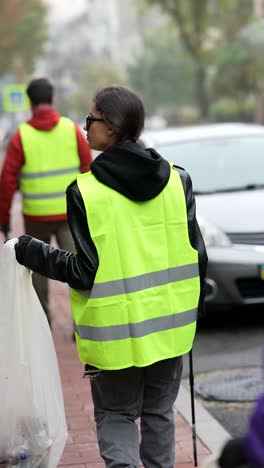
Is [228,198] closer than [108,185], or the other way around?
[108,185]

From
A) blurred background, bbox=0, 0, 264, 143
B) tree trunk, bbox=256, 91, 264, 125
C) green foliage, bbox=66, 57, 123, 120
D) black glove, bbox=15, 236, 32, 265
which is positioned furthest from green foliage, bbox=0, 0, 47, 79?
black glove, bbox=15, 236, 32, 265

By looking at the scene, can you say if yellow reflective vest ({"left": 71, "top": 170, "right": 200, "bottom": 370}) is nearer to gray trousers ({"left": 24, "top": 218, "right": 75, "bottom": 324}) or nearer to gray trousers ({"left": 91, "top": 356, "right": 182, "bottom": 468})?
gray trousers ({"left": 91, "top": 356, "right": 182, "bottom": 468})

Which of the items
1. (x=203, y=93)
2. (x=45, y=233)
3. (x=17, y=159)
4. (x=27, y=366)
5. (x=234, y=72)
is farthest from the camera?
(x=203, y=93)

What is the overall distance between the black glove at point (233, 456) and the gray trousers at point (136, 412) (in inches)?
52.2

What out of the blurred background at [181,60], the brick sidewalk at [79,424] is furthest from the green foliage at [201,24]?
the brick sidewalk at [79,424]

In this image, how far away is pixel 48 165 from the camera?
676cm

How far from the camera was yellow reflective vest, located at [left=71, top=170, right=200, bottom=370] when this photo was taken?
3461 millimetres

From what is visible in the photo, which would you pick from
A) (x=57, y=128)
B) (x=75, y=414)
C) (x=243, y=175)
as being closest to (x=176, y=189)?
(x=75, y=414)

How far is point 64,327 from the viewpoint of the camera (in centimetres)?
791

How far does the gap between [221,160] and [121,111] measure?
545cm

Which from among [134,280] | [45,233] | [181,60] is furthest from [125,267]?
[181,60]

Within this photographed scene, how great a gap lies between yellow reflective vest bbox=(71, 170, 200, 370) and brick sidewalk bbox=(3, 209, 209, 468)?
1195mm

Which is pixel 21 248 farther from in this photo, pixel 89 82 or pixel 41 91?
pixel 89 82

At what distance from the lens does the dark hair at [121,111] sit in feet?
11.5
